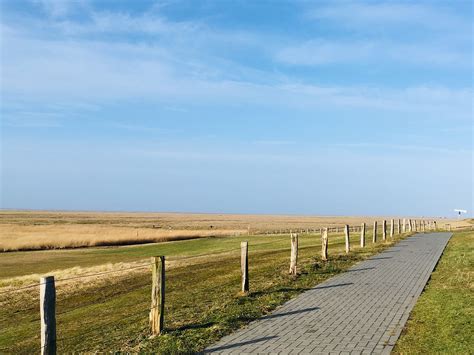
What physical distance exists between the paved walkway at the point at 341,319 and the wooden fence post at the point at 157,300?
143cm

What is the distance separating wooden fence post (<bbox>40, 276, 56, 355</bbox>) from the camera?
25.0 ft

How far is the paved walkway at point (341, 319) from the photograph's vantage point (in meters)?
8.67

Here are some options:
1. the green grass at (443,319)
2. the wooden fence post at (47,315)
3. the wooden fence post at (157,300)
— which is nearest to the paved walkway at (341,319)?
the green grass at (443,319)

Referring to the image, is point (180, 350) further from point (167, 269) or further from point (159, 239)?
point (159, 239)

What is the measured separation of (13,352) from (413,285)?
36.2 ft

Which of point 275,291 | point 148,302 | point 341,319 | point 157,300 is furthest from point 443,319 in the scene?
point 148,302

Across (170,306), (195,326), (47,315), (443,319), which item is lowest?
(170,306)

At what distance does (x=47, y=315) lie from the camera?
25.3 ft

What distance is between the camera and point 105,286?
72.6ft

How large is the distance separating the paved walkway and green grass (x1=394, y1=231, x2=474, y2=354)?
0.80 ft

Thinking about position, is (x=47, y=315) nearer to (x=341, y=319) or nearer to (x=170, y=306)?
(x=341, y=319)

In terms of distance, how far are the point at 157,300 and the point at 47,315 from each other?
8.66 feet

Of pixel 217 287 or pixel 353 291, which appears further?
pixel 217 287

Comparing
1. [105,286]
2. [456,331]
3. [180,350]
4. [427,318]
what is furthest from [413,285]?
[105,286]
